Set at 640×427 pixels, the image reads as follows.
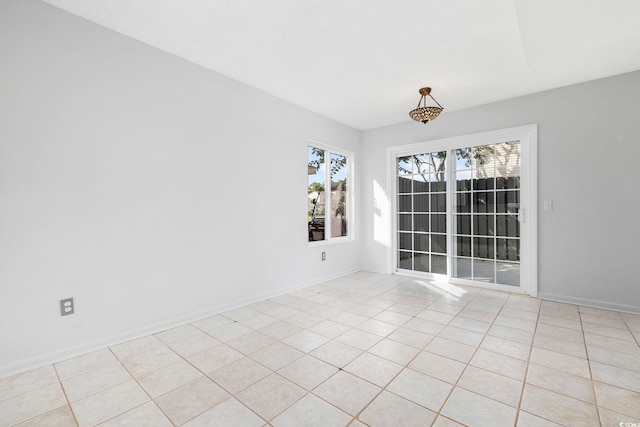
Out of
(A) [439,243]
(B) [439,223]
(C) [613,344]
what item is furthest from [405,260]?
(C) [613,344]

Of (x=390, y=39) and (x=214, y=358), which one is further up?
(x=390, y=39)

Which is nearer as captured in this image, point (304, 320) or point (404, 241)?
point (304, 320)

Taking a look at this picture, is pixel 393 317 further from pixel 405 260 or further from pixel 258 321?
pixel 405 260

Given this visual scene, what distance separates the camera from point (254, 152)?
3.53 m

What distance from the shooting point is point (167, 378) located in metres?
1.96

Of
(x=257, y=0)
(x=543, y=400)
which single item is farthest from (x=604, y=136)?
(x=257, y=0)

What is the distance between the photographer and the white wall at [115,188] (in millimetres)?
2041

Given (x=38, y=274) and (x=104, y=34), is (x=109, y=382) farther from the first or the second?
(x=104, y=34)

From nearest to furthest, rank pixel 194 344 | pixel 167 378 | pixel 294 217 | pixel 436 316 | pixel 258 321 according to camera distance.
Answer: pixel 167 378
pixel 194 344
pixel 258 321
pixel 436 316
pixel 294 217

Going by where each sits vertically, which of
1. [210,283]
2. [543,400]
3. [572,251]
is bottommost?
[543,400]

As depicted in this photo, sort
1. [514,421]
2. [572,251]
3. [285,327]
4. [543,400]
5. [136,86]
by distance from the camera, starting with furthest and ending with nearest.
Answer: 1. [572,251]
2. [285,327]
3. [136,86]
4. [543,400]
5. [514,421]

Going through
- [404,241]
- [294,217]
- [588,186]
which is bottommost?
[404,241]

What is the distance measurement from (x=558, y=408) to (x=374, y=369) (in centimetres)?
105

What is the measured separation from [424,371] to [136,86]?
332 cm
